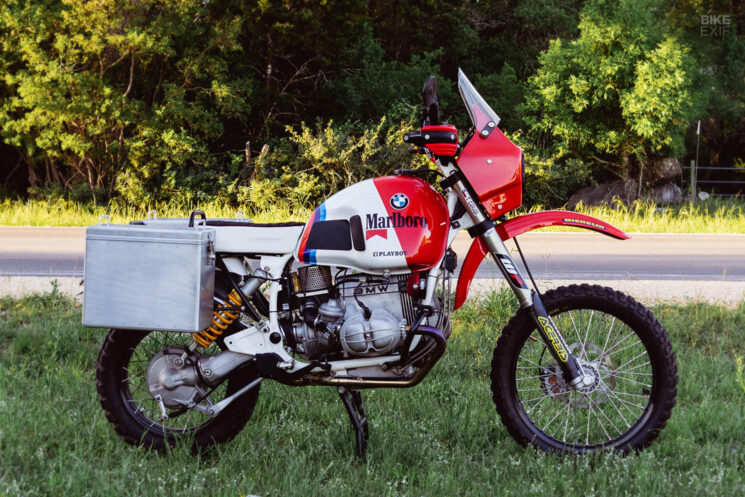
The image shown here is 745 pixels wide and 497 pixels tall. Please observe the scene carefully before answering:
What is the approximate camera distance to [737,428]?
3.70 meters

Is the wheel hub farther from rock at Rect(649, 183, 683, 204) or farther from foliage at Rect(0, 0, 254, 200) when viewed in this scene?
rock at Rect(649, 183, 683, 204)

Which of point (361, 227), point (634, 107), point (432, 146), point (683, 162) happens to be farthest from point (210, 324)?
point (683, 162)

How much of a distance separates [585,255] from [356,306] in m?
6.68

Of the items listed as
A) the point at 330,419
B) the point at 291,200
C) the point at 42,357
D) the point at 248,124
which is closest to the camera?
the point at 330,419

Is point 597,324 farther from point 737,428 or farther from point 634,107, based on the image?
point 634,107

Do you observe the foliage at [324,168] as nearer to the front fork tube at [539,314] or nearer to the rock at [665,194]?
the rock at [665,194]

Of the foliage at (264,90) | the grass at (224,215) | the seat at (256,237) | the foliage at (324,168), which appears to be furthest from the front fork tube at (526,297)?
the foliage at (264,90)

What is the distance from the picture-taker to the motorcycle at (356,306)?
3.15 metres

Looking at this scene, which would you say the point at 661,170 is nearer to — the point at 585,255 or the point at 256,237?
the point at 585,255

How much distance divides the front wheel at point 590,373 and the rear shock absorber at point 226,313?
122cm

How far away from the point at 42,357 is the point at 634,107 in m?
13.0

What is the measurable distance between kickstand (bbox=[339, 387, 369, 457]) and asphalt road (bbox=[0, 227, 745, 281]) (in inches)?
134

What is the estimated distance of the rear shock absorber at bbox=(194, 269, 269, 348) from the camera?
3.34 meters

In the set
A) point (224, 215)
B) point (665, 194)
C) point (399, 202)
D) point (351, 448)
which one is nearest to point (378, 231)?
point (399, 202)
